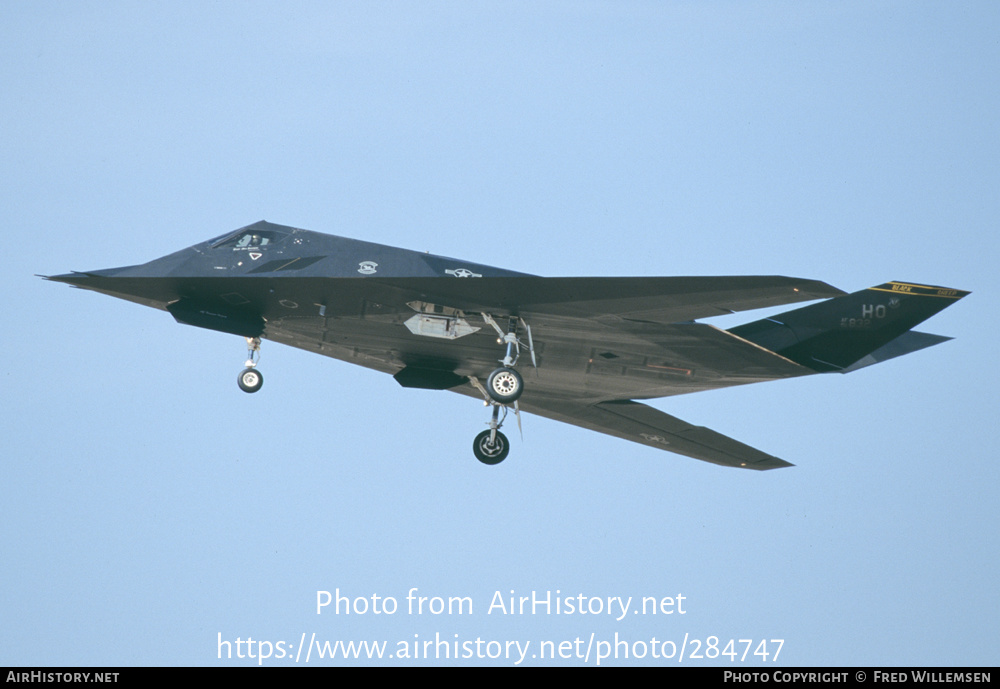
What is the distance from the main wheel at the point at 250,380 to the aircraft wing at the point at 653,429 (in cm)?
539

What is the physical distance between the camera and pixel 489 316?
19.5m

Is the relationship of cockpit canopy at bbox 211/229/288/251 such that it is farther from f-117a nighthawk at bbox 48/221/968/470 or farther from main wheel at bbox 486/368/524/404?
main wheel at bbox 486/368/524/404

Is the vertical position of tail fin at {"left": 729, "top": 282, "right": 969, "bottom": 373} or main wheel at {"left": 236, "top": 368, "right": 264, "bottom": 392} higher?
tail fin at {"left": 729, "top": 282, "right": 969, "bottom": 373}

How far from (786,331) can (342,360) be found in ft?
26.0

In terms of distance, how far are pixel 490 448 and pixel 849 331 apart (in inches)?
267

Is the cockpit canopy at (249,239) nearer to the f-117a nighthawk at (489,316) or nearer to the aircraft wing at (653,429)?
the f-117a nighthawk at (489,316)

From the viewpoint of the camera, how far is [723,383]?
Result: 21359 millimetres

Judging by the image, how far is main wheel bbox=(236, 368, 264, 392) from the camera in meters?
20.3

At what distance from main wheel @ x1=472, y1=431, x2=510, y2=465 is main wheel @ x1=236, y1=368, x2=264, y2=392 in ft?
13.9

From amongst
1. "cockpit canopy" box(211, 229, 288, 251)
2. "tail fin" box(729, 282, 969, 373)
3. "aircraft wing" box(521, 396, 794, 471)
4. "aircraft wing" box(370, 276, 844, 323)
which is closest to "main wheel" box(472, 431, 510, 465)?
"aircraft wing" box(521, 396, 794, 471)

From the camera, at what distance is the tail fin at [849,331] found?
19.9 metres

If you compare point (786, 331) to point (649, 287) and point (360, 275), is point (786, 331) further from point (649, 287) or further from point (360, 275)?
point (360, 275)
